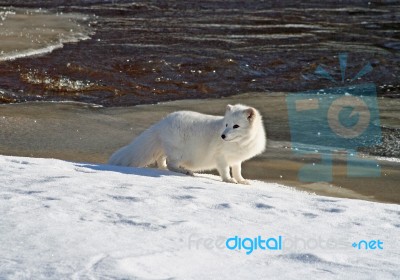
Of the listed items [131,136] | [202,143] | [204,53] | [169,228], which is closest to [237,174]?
[202,143]

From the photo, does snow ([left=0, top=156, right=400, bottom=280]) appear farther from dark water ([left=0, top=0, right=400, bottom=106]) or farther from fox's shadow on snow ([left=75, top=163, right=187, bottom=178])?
dark water ([left=0, top=0, right=400, bottom=106])

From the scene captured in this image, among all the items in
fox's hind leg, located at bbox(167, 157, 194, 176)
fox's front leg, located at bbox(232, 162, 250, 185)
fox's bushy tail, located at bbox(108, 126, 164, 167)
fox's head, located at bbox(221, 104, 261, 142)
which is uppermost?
fox's head, located at bbox(221, 104, 261, 142)

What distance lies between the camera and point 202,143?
6531 millimetres

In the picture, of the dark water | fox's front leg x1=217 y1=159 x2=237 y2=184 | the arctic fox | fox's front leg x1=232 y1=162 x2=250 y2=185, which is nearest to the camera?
the arctic fox

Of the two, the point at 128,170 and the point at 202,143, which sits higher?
the point at 202,143

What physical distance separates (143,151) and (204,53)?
911 centimetres

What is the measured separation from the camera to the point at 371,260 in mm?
4273

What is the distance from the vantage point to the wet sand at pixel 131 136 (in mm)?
7426

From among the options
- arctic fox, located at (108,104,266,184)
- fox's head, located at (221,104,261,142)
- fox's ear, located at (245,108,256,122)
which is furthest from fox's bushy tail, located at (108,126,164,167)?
fox's ear, located at (245,108,256,122)

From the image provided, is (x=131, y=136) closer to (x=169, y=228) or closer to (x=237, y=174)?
(x=237, y=174)

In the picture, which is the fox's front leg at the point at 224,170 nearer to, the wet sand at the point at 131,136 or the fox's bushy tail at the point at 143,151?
the fox's bushy tail at the point at 143,151

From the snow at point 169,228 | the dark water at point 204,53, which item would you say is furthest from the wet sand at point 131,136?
the snow at point 169,228

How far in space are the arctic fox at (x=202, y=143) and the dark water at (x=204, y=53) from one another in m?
4.62

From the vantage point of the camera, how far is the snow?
12.8 feet
